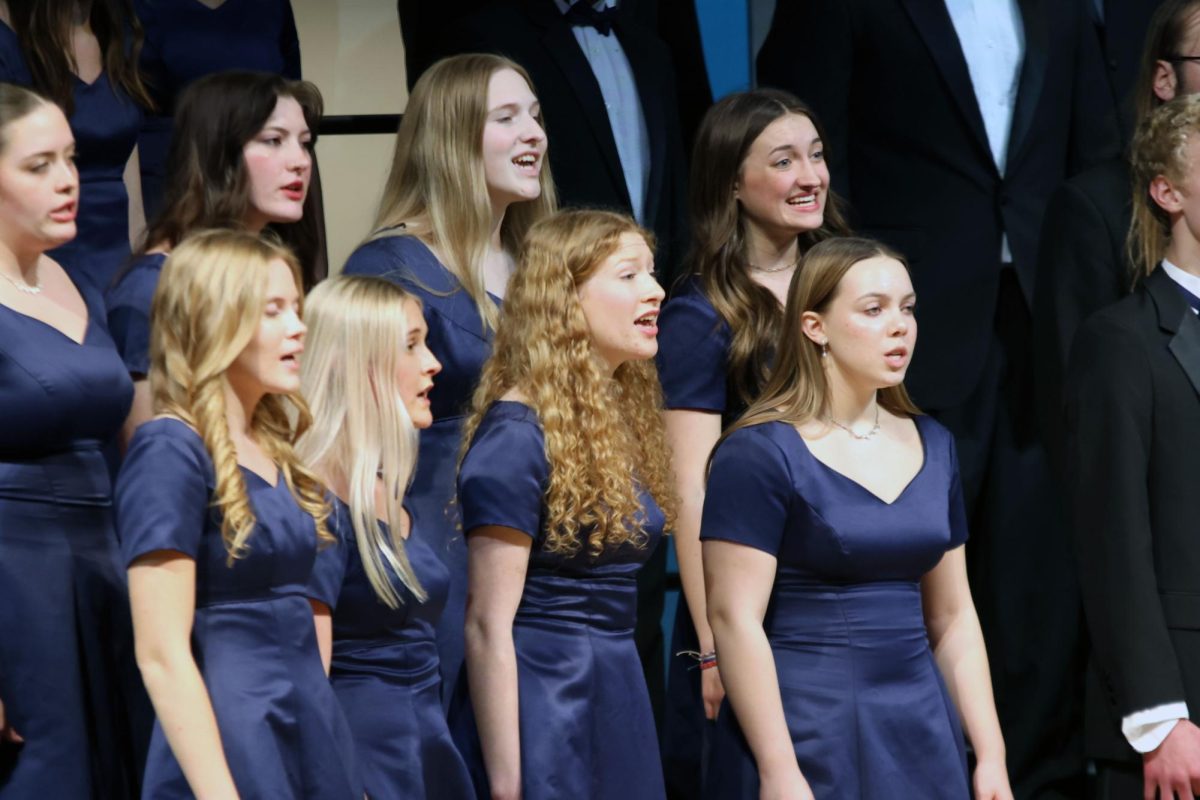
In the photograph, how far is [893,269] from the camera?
132 inches

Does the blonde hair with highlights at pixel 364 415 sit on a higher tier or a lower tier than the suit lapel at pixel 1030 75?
lower

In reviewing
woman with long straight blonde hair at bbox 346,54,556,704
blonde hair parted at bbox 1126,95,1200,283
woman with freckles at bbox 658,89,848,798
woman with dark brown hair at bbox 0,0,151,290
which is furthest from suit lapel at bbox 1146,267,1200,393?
woman with dark brown hair at bbox 0,0,151,290

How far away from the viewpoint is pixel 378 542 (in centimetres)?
298

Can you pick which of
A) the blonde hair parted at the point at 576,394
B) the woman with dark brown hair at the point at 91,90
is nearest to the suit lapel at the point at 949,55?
the blonde hair parted at the point at 576,394

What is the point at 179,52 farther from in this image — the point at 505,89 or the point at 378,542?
the point at 378,542

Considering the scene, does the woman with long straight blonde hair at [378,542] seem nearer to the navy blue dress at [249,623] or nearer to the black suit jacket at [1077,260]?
the navy blue dress at [249,623]

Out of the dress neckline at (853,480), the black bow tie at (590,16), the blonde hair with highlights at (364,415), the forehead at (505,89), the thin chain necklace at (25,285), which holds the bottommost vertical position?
the dress neckline at (853,480)

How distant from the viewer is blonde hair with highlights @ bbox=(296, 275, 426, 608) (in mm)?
2979

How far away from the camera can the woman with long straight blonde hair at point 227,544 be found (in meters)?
2.57

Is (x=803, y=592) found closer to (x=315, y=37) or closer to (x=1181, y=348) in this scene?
(x=1181, y=348)

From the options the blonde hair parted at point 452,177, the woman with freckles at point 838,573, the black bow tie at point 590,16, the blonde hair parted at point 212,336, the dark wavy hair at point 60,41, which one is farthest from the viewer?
the black bow tie at point 590,16

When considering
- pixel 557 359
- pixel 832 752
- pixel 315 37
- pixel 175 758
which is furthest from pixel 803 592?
pixel 315 37

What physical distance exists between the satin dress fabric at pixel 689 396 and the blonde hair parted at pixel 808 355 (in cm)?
37

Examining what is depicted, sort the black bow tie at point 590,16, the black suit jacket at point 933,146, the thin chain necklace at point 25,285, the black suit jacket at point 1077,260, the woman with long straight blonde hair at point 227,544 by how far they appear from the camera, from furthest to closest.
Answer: the black bow tie at point 590,16
the black suit jacket at point 933,146
the black suit jacket at point 1077,260
the thin chain necklace at point 25,285
the woman with long straight blonde hair at point 227,544
